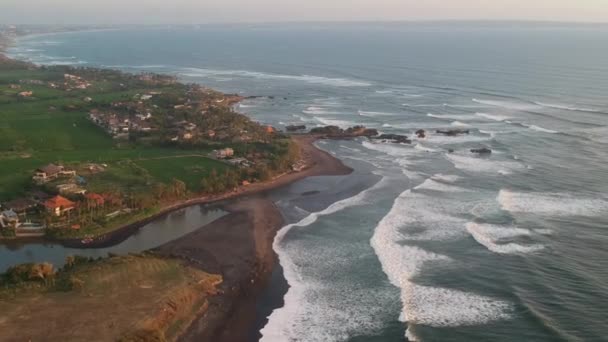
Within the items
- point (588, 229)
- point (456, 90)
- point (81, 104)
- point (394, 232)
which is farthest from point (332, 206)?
point (456, 90)

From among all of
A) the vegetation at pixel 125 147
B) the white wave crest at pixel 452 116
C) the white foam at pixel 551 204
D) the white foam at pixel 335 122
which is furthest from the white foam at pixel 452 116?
the white foam at pixel 551 204

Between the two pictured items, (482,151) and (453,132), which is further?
(453,132)

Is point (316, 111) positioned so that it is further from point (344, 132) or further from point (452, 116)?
Answer: point (452, 116)

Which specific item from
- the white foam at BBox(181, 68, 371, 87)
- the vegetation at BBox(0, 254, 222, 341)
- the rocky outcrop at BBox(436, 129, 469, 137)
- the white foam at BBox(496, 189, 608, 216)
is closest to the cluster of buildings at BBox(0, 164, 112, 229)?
the vegetation at BBox(0, 254, 222, 341)

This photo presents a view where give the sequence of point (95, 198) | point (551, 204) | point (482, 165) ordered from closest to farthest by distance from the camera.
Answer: point (95, 198)
point (551, 204)
point (482, 165)

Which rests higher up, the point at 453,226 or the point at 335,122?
the point at 453,226

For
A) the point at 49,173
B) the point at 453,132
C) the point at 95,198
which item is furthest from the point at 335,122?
the point at 95,198
